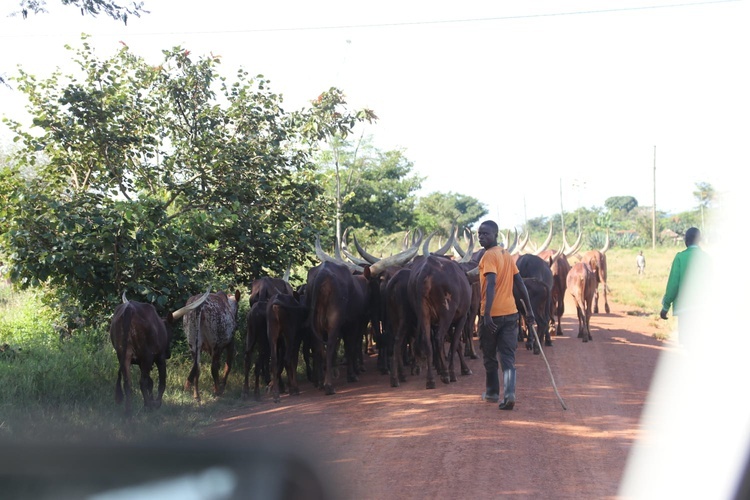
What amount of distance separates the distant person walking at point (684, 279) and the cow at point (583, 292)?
6159mm

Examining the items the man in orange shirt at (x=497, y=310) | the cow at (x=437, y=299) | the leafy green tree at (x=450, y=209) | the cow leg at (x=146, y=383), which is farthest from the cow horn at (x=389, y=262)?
the leafy green tree at (x=450, y=209)

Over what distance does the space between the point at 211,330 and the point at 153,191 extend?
116 inches

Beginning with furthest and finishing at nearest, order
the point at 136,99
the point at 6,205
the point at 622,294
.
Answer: the point at 622,294, the point at 136,99, the point at 6,205

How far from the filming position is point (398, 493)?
5.77m

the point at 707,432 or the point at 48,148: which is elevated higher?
the point at 48,148

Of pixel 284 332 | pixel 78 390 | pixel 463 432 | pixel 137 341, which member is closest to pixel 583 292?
pixel 284 332

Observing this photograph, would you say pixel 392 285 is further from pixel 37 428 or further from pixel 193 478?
pixel 193 478

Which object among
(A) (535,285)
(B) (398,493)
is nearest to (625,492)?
(B) (398,493)

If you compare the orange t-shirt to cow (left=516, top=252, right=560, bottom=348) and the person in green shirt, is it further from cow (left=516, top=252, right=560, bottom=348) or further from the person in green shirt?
cow (left=516, top=252, right=560, bottom=348)

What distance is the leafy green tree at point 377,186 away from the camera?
26875 mm

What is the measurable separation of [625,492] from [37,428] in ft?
18.1

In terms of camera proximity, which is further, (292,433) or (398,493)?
(292,433)

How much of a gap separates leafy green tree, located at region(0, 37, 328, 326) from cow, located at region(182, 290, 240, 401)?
0.82 metres

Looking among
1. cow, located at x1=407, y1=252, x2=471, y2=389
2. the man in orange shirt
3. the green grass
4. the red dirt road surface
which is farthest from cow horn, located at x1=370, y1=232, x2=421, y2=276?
the man in orange shirt
